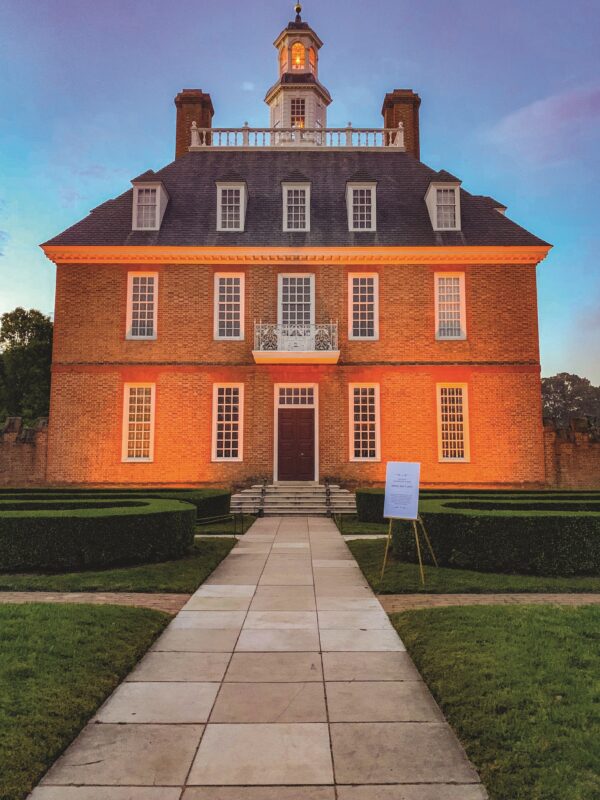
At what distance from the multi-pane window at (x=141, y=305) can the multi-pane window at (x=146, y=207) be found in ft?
7.38

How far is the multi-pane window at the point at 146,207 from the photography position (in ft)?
76.9

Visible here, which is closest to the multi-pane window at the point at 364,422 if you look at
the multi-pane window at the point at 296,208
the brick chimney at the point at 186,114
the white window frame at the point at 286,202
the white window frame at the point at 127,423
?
the white window frame at the point at 286,202

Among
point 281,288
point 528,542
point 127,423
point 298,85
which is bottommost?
point 528,542

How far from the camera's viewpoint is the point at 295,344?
854 inches

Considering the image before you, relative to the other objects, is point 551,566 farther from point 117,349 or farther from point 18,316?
point 18,316

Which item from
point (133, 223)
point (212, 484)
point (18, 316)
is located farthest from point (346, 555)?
point (18, 316)

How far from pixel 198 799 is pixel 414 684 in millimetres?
2318

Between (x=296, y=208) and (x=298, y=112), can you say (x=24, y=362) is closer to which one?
(x=298, y=112)

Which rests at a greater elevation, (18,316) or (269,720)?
(18,316)

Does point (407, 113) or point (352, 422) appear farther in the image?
point (407, 113)

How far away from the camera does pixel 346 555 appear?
11.7 metres

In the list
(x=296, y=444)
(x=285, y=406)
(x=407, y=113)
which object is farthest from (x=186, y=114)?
(x=296, y=444)

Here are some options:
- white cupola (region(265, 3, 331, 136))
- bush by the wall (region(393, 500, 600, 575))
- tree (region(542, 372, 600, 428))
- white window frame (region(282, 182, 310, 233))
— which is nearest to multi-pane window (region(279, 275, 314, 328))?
white window frame (region(282, 182, 310, 233))

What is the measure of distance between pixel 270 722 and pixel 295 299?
19288 millimetres
